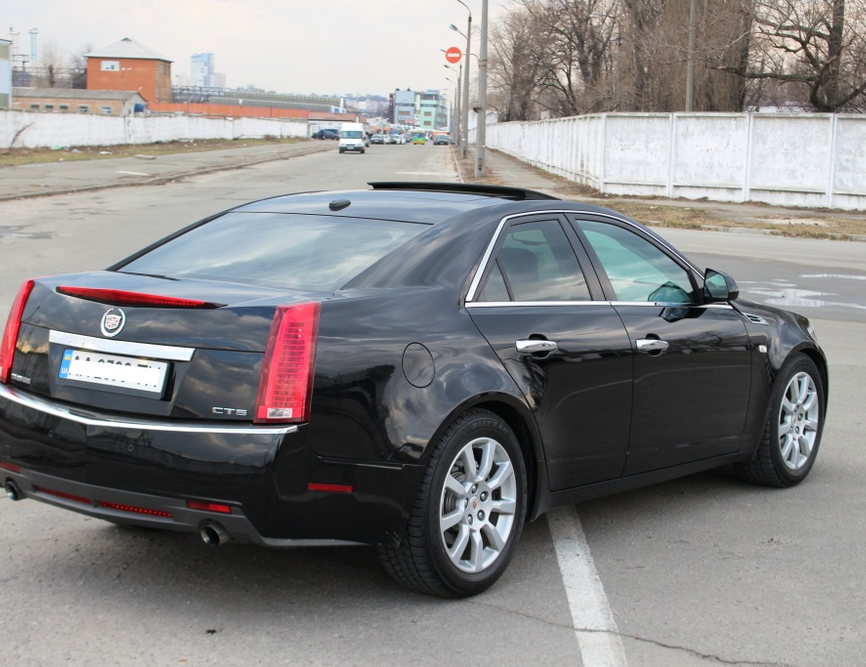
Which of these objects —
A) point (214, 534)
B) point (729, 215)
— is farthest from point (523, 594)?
point (729, 215)

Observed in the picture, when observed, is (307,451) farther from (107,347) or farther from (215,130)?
(215,130)

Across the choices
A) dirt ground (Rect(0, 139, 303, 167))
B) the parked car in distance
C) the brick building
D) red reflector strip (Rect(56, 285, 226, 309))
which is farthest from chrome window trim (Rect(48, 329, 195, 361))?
the brick building

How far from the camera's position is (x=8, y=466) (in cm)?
418

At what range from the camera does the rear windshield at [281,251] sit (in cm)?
450

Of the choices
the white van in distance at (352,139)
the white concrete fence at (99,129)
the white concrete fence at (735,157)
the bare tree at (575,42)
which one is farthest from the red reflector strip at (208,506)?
the white van in distance at (352,139)

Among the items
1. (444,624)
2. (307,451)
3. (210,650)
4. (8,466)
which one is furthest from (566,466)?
(8,466)

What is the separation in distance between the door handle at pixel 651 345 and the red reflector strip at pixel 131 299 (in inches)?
79.7

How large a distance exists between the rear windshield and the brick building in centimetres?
14435

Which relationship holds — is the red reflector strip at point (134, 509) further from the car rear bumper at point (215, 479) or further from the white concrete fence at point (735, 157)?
the white concrete fence at point (735, 157)

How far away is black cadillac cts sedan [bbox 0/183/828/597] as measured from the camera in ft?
12.5

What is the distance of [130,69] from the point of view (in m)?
143

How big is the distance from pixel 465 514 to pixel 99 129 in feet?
173

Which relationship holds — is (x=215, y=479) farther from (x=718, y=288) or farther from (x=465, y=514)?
(x=718, y=288)

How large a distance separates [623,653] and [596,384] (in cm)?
133
